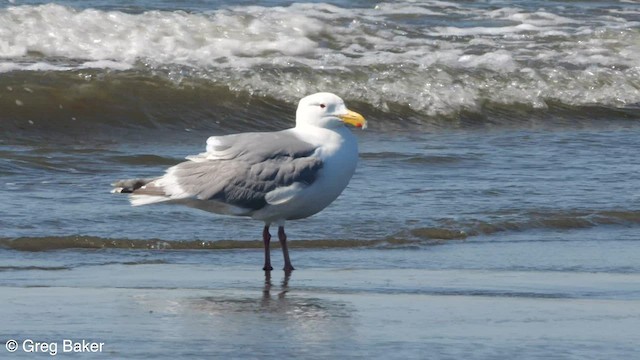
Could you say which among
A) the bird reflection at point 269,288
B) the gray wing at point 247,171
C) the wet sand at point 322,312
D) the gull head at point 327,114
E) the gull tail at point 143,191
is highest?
the gull head at point 327,114

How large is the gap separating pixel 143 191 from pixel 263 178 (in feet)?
1.64

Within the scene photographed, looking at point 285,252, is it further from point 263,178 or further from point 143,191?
point 143,191

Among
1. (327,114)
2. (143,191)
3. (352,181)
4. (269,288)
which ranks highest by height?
(327,114)

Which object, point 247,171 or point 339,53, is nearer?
point 247,171

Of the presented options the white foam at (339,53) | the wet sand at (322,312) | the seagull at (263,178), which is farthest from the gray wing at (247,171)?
the white foam at (339,53)

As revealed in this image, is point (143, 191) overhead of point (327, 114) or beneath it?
beneath

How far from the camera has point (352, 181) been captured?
312 inches

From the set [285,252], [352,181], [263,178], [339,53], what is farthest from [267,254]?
[339,53]

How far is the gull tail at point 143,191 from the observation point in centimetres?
593

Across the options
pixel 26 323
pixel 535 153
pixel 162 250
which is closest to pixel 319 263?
pixel 162 250

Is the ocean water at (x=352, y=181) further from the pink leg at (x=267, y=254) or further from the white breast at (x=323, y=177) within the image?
the white breast at (x=323, y=177)

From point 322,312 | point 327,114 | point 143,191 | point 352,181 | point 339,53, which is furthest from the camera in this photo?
point 339,53

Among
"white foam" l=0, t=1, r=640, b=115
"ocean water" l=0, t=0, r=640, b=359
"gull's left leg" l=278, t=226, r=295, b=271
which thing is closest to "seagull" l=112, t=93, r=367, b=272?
"gull's left leg" l=278, t=226, r=295, b=271

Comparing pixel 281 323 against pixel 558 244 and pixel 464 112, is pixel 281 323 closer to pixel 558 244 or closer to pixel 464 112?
pixel 558 244
